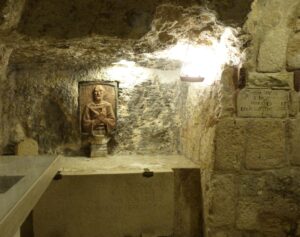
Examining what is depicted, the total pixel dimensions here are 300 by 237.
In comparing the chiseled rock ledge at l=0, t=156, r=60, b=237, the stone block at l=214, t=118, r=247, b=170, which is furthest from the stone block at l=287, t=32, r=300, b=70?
the chiseled rock ledge at l=0, t=156, r=60, b=237

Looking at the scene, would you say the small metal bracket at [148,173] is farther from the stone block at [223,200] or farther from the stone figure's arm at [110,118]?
the stone figure's arm at [110,118]

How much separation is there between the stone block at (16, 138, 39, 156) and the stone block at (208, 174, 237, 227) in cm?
137

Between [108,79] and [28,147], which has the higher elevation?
[108,79]

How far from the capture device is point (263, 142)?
173 cm

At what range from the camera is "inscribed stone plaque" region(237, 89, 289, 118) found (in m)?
1.69

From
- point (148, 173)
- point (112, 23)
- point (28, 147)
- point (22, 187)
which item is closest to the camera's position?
point (22, 187)

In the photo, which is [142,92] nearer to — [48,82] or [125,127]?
[125,127]

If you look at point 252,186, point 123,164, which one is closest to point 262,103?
point 252,186

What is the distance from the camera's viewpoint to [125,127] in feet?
8.58

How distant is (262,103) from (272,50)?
28 centimetres

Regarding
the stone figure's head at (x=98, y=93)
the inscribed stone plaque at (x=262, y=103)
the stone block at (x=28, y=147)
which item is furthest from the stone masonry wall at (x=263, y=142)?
the stone block at (x=28, y=147)

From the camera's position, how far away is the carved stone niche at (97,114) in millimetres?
2465

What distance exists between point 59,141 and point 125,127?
54 cm

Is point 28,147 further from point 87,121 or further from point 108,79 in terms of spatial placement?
point 108,79
